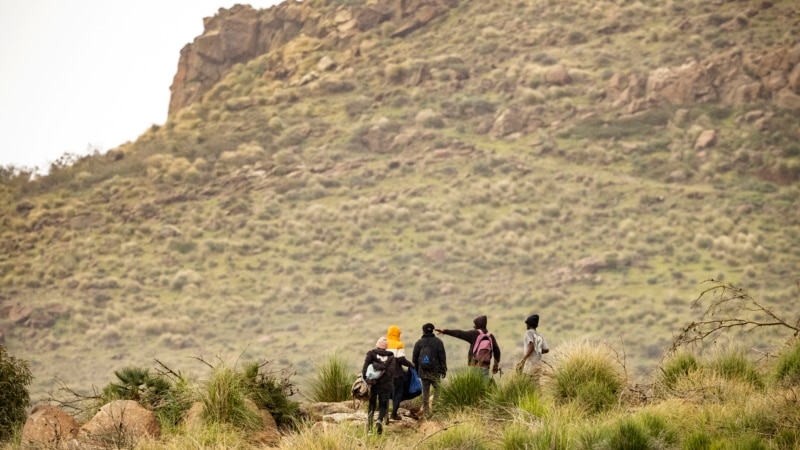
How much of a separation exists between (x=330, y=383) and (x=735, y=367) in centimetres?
624

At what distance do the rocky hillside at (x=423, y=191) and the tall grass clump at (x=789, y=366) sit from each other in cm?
3824

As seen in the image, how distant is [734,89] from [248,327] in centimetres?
4254

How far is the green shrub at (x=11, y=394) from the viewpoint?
59.0ft

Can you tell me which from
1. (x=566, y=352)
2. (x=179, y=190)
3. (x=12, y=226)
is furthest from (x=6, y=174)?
(x=566, y=352)

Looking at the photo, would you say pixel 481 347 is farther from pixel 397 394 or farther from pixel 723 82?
pixel 723 82

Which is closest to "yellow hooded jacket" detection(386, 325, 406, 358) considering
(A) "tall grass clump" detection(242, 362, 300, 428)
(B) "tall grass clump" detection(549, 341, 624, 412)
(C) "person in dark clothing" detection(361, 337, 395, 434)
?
(C) "person in dark clothing" detection(361, 337, 395, 434)

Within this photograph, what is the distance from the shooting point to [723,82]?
90.9 m

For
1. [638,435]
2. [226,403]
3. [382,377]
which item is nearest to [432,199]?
[226,403]

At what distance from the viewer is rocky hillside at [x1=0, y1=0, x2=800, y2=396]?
70.6 meters

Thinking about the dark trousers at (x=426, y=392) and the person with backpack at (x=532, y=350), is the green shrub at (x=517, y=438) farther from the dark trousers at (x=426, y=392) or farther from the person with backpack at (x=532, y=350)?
the person with backpack at (x=532, y=350)

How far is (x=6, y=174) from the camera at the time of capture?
344 feet

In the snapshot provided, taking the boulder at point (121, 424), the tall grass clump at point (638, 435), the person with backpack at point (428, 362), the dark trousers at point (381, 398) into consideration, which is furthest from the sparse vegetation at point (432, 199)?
the tall grass clump at point (638, 435)

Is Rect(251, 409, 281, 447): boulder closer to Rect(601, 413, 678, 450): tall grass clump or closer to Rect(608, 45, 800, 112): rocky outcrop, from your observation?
Rect(601, 413, 678, 450): tall grass clump

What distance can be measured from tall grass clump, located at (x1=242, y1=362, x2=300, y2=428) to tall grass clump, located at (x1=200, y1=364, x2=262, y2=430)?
23.5 inches
